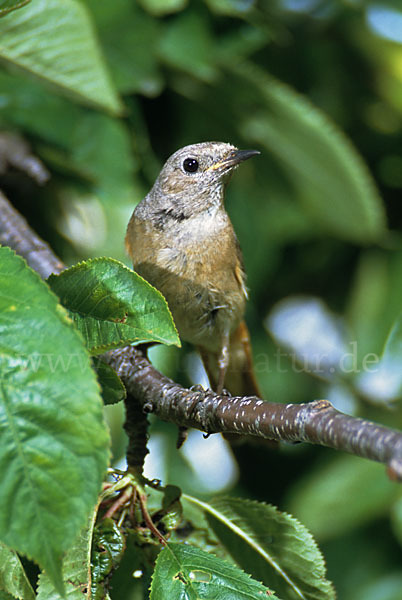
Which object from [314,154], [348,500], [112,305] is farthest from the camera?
[314,154]

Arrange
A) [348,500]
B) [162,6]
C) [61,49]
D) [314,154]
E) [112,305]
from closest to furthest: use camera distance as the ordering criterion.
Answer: [112,305]
[61,49]
[162,6]
[348,500]
[314,154]

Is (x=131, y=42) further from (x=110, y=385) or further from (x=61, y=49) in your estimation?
(x=110, y=385)

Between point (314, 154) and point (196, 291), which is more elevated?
point (314, 154)

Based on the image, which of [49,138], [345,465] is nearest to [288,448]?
[345,465]

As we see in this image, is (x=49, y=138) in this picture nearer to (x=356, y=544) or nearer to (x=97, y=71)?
(x=97, y=71)

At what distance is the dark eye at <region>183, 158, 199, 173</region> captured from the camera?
127 inches

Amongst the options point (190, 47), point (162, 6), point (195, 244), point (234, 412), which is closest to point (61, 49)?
point (162, 6)

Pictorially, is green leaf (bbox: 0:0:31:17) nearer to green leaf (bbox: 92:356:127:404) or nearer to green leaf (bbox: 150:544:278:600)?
green leaf (bbox: 92:356:127:404)

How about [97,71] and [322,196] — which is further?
[322,196]

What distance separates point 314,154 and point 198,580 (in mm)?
2382

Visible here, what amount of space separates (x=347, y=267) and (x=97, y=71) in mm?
2128

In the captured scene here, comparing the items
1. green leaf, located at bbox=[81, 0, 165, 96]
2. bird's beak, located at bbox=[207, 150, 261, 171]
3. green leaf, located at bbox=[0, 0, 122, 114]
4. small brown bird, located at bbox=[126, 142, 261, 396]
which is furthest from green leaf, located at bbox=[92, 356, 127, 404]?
green leaf, located at bbox=[81, 0, 165, 96]

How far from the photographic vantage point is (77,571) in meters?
1.78

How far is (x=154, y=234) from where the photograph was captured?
10.0 feet
